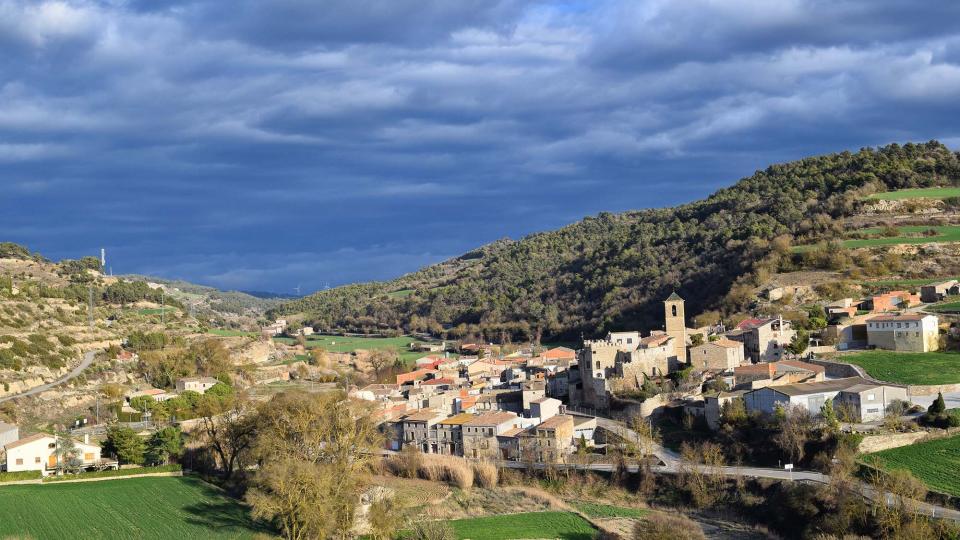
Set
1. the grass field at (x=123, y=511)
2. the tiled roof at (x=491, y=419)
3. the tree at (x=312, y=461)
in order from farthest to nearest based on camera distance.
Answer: the tiled roof at (x=491, y=419) < the tree at (x=312, y=461) < the grass field at (x=123, y=511)

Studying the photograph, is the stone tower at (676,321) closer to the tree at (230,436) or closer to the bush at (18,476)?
the tree at (230,436)

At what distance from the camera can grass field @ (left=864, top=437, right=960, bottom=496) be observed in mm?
32562

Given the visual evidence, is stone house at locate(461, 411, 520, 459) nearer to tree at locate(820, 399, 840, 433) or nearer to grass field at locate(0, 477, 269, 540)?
grass field at locate(0, 477, 269, 540)

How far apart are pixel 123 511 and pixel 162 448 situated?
7840 mm

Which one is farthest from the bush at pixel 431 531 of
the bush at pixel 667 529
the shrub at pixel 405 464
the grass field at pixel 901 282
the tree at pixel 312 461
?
the grass field at pixel 901 282

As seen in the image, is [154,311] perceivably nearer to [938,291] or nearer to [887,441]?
[938,291]

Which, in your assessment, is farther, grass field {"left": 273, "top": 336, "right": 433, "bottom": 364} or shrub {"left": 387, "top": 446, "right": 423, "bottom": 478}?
grass field {"left": 273, "top": 336, "right": 433, "bottom": 364}

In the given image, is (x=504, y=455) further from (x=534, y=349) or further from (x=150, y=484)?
(x=534, y=349)

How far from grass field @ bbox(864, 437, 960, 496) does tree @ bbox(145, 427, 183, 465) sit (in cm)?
2845

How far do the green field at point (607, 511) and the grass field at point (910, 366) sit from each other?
13111 millimetres

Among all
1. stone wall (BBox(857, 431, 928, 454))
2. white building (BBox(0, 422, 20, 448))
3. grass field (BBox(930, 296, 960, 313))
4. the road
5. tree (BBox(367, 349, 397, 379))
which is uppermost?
grass field (BBox(930, 296, 960, 313))

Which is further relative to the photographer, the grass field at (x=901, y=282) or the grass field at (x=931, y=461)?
the grass field at (x=901, y=282)

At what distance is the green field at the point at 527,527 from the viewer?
1361 inches

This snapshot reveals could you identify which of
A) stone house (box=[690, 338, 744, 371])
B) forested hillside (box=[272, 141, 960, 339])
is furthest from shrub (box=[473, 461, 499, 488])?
forested hillside (box=[272, 141, 960, 339])
